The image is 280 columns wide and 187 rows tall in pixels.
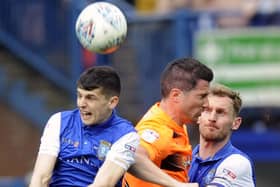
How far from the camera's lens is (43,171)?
8125 mm

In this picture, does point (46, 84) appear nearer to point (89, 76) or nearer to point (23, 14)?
point (23, 14)

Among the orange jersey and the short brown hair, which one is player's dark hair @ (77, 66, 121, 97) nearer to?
the orange jersey

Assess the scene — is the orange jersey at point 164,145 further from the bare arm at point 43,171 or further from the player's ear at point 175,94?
the bare arm at point 43,171

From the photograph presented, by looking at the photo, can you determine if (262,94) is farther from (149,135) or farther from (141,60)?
→ (149,135)

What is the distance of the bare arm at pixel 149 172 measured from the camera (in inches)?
328

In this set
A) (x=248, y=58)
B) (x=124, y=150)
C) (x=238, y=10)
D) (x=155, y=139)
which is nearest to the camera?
(x=124, y=150)

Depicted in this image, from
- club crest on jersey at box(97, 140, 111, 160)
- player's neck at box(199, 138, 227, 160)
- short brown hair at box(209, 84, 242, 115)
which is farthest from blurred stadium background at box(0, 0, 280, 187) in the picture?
club crest on jersey at box(97, 140, 111, 160)

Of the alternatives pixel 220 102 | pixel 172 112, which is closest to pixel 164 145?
pixel 172 112

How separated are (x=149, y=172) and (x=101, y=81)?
2.41ft

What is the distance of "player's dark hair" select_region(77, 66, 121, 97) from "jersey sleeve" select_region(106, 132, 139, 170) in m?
0.33

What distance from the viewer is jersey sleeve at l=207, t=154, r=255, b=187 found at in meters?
8.77

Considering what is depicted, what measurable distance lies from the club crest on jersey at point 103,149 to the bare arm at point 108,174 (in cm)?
9

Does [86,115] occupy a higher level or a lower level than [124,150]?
higher

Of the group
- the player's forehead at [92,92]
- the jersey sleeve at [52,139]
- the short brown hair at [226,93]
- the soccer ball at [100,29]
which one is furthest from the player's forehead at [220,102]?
the jersey sleeve at [52,139]
